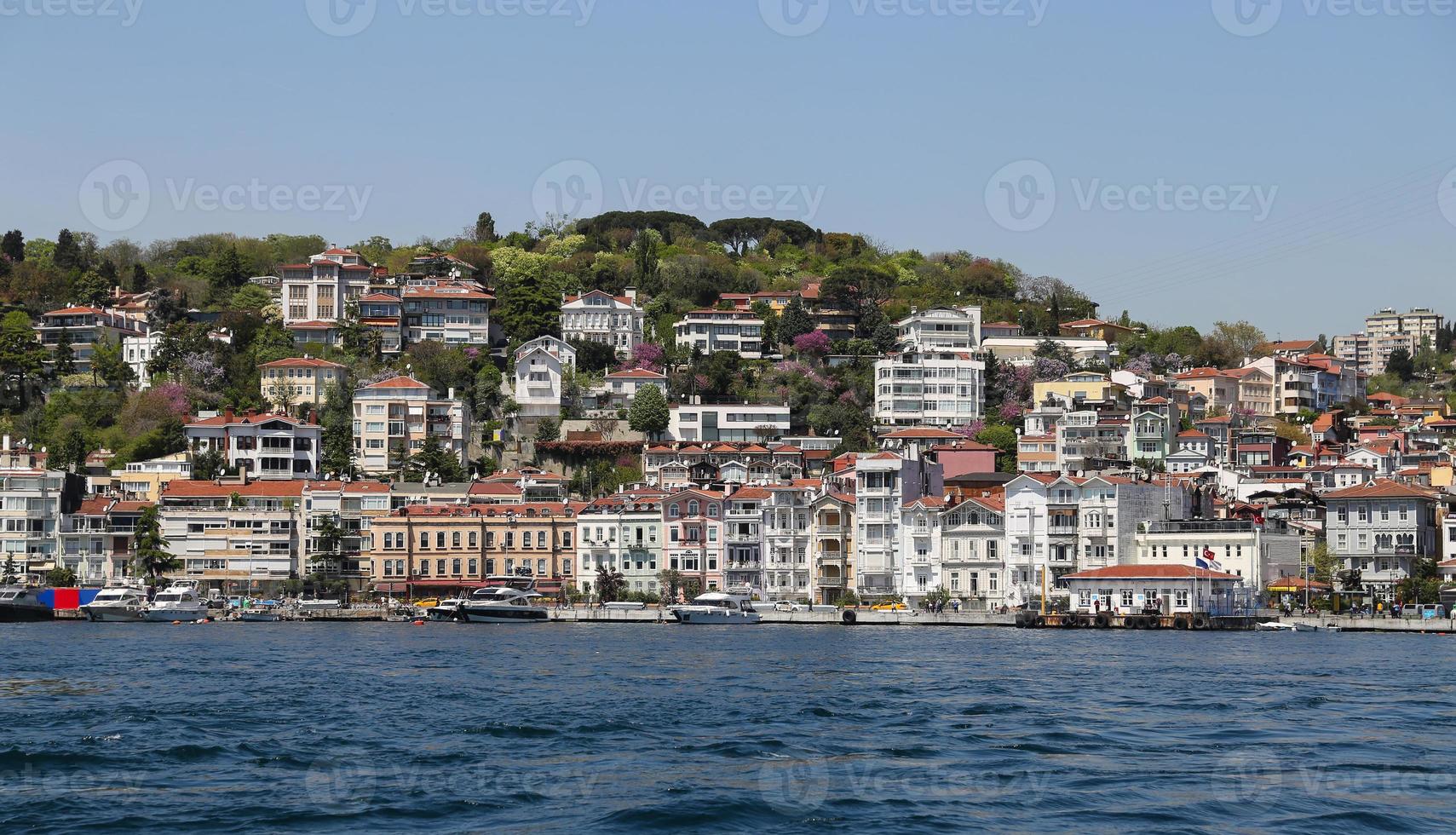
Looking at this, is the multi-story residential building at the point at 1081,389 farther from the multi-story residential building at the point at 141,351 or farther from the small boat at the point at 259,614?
the multi-story residential building at the point at 141,351

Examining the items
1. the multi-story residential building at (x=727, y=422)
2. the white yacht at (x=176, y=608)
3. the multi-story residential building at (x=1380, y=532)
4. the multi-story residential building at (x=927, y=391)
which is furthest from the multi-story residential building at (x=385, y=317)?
the multi-story residential building at (x=1380, y=532)

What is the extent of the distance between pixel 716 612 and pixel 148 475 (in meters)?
34.9

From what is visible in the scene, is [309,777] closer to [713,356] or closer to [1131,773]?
[1131,773]

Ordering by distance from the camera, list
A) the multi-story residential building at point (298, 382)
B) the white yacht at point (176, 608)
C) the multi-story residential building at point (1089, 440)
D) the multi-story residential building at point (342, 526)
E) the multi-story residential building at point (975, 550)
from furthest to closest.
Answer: the multi-story residential building at point (298, 382) < the multi-story residential building at point (1089, 440) < the multi-story residential building at point (342, 526) < the multi-story residential building at point (975, 550) < the white yacht at point (176, 608)

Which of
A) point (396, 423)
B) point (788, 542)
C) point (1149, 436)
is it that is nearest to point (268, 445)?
point (396, 423)

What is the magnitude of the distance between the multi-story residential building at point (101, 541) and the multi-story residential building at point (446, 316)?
2812cm

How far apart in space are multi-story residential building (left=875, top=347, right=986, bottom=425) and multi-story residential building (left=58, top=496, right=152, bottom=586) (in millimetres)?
42336

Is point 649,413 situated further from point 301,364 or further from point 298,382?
point 298,382

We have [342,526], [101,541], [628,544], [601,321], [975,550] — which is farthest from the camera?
[601,321]

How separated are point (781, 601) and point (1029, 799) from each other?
166 ft

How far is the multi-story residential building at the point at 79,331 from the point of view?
109688 mm

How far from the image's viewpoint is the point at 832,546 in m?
81.6

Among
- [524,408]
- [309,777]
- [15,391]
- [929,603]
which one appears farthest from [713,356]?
[309,777]

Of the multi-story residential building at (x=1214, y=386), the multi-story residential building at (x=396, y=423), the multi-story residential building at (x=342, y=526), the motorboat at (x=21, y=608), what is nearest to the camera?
the motorboat at (x=21, y=608)
